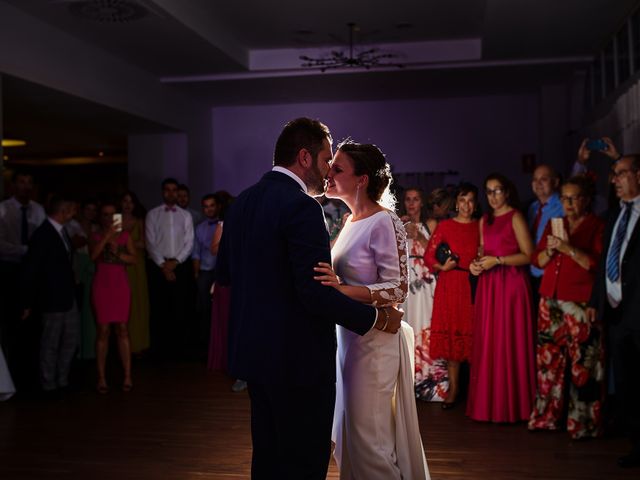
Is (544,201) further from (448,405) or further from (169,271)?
(169,271)

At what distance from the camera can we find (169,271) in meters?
6.77

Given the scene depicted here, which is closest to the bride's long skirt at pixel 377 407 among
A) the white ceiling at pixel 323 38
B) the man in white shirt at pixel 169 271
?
the white ceiling at pixel 323 38

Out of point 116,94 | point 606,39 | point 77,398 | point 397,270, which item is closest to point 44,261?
point 77,398

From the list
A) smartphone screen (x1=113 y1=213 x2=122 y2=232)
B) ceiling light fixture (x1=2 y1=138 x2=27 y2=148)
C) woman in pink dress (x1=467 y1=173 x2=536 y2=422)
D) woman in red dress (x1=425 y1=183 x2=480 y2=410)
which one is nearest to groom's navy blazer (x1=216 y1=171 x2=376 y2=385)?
woman in pink dress (x1=467 y1=173 x2=536 y2=422)

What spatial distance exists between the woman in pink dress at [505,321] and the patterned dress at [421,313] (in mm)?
642

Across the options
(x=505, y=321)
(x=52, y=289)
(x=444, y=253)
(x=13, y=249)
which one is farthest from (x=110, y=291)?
(x=505, y=321)

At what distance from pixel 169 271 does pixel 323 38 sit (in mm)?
3085

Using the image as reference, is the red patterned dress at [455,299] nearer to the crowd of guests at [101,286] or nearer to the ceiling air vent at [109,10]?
the crowd of guests at [101,286]

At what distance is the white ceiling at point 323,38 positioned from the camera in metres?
5.92

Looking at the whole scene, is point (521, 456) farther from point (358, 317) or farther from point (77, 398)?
point (77, 398)

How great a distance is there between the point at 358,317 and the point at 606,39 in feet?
18.7

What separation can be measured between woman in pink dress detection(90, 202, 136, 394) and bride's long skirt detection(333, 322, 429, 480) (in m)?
3.05

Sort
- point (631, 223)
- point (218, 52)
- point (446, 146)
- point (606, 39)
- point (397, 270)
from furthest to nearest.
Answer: point (446, 146) → point (218, 52) → point (606, 39) → point (631, 223) → point (397, 270)

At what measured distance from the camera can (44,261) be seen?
512cm
